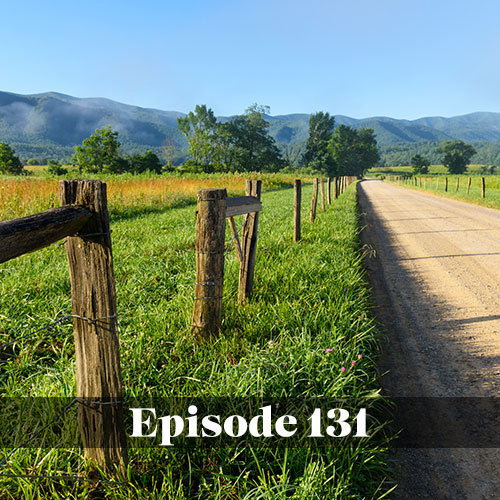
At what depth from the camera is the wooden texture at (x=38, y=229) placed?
1294 mm

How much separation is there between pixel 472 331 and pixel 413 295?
1.30m

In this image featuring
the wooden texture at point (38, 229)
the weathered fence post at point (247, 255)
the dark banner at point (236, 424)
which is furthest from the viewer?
the weathered fence post at point (247, 255)

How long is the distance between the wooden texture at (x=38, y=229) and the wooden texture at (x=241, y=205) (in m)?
1.90

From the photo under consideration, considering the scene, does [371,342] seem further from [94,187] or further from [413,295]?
[94,187]

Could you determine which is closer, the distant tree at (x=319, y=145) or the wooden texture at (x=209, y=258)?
the wooden texture at (x=209, y=258)

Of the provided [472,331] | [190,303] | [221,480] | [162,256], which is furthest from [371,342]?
[162,256]

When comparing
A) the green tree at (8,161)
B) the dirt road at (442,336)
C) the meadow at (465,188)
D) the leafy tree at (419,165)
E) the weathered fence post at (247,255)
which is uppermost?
the leafy tree at (419,165)

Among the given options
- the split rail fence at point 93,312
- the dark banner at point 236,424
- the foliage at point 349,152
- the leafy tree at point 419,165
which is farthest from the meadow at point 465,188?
the leafy tree at point 419,165

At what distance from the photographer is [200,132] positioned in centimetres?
7988

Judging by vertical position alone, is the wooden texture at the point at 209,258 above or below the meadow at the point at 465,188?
below

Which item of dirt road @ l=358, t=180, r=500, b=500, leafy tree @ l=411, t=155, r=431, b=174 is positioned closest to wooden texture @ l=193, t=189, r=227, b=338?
dirt road @ l=358, t=180, r=500, b=500

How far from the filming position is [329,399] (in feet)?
8.34

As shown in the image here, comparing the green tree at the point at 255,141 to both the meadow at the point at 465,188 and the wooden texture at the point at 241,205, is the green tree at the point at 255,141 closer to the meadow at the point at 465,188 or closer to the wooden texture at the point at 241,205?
the meadow at the point at 465,188

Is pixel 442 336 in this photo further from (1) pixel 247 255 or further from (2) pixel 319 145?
(2) pixel 319 145
